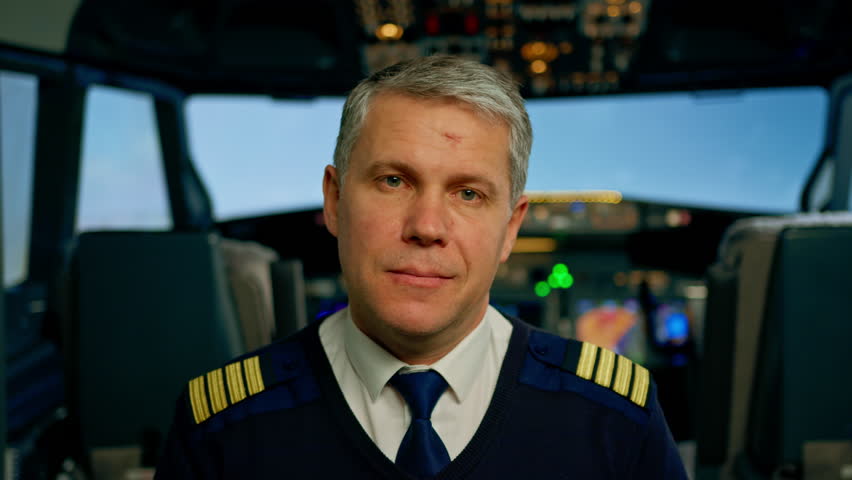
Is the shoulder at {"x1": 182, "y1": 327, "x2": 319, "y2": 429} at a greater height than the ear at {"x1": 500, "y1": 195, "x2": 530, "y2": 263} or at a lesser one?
lesser

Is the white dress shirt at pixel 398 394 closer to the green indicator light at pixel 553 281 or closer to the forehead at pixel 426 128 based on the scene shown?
the forehead at pixel 426 128

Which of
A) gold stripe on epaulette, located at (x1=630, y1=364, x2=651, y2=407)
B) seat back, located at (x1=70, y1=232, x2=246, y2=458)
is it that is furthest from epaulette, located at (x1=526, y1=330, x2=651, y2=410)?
seat back, located at (x1=70, y1=232, x2=246, y2=458)

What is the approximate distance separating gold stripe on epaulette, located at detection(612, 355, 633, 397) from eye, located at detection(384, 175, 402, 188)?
43cm

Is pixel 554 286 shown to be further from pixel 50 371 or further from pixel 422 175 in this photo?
pixel 422 175

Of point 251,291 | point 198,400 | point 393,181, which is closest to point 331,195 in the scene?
point 393,181

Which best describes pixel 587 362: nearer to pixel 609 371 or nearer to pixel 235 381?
pixel 609 371

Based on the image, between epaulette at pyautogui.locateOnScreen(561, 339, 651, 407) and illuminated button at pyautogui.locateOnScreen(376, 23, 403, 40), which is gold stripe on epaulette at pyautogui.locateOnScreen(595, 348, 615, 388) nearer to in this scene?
epaulette at pyautogui.locateOnScreen(561, 339, 651, 407)

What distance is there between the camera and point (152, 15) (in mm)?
2670

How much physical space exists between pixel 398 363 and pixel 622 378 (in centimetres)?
33

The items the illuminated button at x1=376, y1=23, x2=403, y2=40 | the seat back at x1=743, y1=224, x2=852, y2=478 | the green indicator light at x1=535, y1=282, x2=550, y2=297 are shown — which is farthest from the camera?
the green indicator light at x1=535, y1=282, x2=550, y2=297

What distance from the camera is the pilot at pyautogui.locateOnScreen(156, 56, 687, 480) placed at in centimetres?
72

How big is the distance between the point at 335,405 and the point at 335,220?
0.83ft

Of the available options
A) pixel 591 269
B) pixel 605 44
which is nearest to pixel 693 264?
pixel 591 269

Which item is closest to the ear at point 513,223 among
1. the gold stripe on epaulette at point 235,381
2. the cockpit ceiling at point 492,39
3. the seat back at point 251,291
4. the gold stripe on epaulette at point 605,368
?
the gold stripe on epaulette at point 605,368
